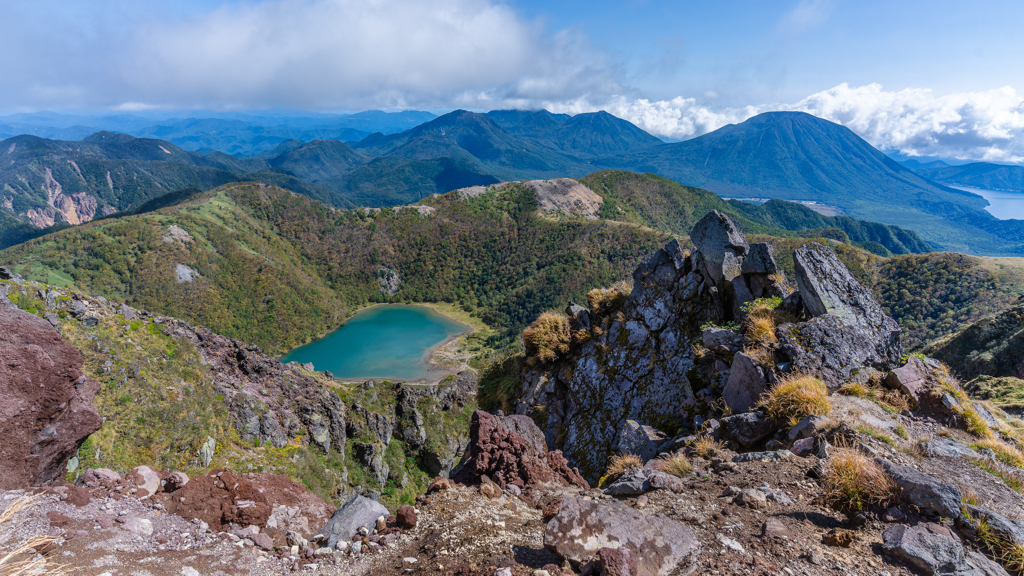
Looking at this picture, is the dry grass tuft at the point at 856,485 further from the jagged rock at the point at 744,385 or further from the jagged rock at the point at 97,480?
the jagged rock at the point at 97,480

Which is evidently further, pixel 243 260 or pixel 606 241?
pixel 606 241

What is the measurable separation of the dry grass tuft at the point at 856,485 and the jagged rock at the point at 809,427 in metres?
1.30

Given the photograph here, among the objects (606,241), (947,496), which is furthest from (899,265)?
(947,496)

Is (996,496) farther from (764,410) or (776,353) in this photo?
(776,353)

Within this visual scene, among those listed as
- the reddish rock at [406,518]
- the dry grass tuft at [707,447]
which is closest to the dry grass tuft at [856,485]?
the dry grass tuft at [707,447]

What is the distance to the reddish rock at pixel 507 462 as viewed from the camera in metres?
7.82

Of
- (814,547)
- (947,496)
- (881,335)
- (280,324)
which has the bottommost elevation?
(280,324)

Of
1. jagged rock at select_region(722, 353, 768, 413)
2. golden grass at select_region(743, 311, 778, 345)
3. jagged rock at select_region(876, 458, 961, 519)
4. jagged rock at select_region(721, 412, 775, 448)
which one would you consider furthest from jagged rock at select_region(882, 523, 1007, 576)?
golden grass at select_region(743, 311, 778, 345)

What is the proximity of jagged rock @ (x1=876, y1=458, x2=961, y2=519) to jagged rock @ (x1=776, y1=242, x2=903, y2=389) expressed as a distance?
154 inches

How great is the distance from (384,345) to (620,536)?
342 feet

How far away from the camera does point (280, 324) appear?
334ft

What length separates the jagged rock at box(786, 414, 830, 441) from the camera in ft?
21.2

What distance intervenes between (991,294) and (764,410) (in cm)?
8580

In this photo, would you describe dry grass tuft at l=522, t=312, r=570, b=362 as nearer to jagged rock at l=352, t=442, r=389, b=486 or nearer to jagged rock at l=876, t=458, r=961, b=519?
jagged rock at l=876, t=458, r=961, b=519
